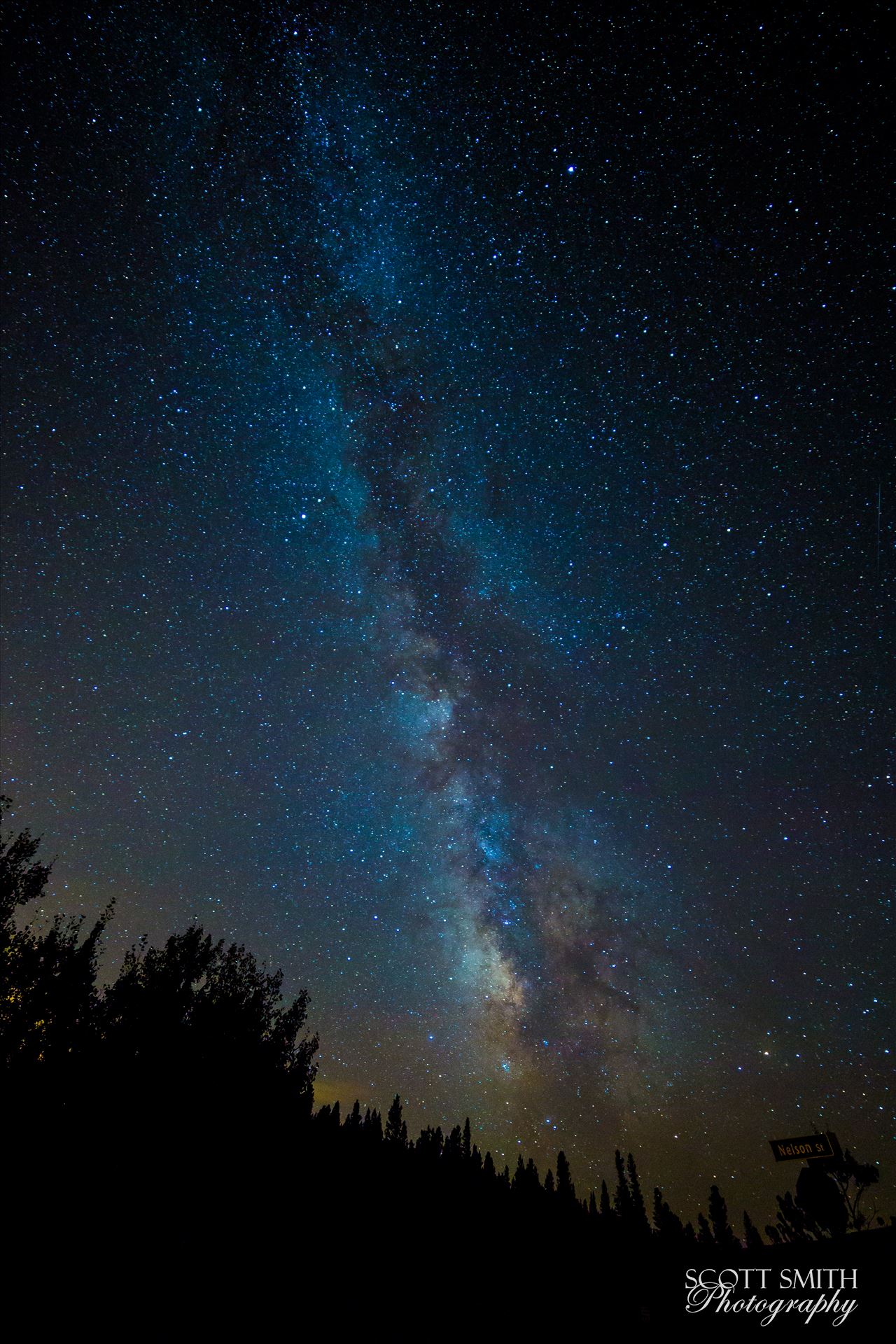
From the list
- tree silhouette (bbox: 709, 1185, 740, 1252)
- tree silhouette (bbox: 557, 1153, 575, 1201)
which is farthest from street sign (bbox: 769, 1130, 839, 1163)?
tree silhouette (bbox: 709, 1185, 740, 1252)

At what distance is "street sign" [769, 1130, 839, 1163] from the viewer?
20328mm

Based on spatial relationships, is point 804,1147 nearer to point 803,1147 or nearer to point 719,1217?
point 803,1147

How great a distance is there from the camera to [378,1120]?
47.8 metres

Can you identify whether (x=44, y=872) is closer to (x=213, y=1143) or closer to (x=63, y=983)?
(x=63, y=983)

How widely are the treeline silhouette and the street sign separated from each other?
5.87ft

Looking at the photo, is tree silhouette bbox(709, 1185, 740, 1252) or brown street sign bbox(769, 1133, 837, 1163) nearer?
brown street sign bbox(769, 1133, 837, 1163)

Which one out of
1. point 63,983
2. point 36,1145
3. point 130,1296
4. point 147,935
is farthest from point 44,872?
point 130,1296

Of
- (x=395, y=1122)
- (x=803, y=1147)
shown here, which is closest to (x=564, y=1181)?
(x=395, y=1122)

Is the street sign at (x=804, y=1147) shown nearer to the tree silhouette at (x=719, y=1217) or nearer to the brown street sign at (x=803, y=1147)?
the brown street sign at (x=803, y=1147)

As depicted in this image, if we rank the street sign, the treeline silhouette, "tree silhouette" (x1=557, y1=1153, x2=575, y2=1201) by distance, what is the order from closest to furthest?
1. the treeline silhouette
2. the street sign
3. "tree silhouette" (x1=557, y1=1153, x2=575, y2=1201)

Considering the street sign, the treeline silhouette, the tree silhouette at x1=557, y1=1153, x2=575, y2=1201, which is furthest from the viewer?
the tree silhouette at x1=557, y1=1153, x2=575, y2=1201

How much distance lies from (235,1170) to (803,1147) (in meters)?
23.5

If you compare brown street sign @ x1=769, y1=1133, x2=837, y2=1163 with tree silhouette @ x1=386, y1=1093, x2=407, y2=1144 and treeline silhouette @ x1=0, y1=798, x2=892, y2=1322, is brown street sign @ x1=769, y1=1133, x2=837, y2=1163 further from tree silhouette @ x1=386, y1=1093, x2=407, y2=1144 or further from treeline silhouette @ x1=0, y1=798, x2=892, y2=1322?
tree silhouette @ x1=386, y1=1093, x2=407, y2=1144

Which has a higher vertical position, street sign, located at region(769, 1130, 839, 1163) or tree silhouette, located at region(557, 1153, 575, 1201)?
tree silhouette, located at region(557, 1153, 575, 1201)
